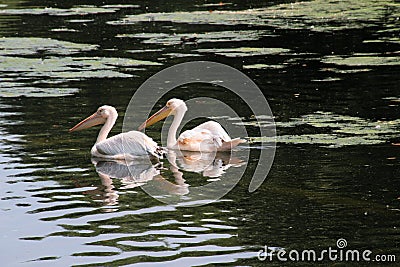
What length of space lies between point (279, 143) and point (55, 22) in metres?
14.7

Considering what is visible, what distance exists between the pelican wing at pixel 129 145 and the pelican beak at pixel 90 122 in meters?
0.76

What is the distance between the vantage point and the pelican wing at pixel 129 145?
387 inches

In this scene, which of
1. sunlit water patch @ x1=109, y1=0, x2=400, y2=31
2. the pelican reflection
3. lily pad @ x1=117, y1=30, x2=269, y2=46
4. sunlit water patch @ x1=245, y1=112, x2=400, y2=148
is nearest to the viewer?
the pelican reflection

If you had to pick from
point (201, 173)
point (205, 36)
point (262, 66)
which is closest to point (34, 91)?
point (262, 66)

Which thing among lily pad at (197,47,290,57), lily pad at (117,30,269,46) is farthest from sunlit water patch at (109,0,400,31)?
lily pad at (197,47,290,57)

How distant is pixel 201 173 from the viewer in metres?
9.25

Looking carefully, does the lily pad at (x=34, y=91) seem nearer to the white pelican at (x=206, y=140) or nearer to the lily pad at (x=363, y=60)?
the white pelican at (x=206, y=140)

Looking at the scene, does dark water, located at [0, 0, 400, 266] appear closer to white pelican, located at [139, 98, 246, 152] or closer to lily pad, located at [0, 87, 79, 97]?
lily pad, located at [0, 87, 79, 97]

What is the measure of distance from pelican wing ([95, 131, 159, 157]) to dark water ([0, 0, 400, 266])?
0.97 ft

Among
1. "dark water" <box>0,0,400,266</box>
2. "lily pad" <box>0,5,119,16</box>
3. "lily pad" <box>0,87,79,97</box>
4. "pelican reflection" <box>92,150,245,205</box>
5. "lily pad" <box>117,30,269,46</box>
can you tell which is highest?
"lily pad" <box>0,5,119,16</box>

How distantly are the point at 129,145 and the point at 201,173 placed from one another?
1032 mm

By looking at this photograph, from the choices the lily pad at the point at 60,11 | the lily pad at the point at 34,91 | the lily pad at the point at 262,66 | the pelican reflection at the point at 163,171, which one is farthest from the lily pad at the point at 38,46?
the pelican reflection at the point at 163,171

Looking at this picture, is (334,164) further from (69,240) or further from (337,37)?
(337,37)

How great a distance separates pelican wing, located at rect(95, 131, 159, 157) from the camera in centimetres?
984
